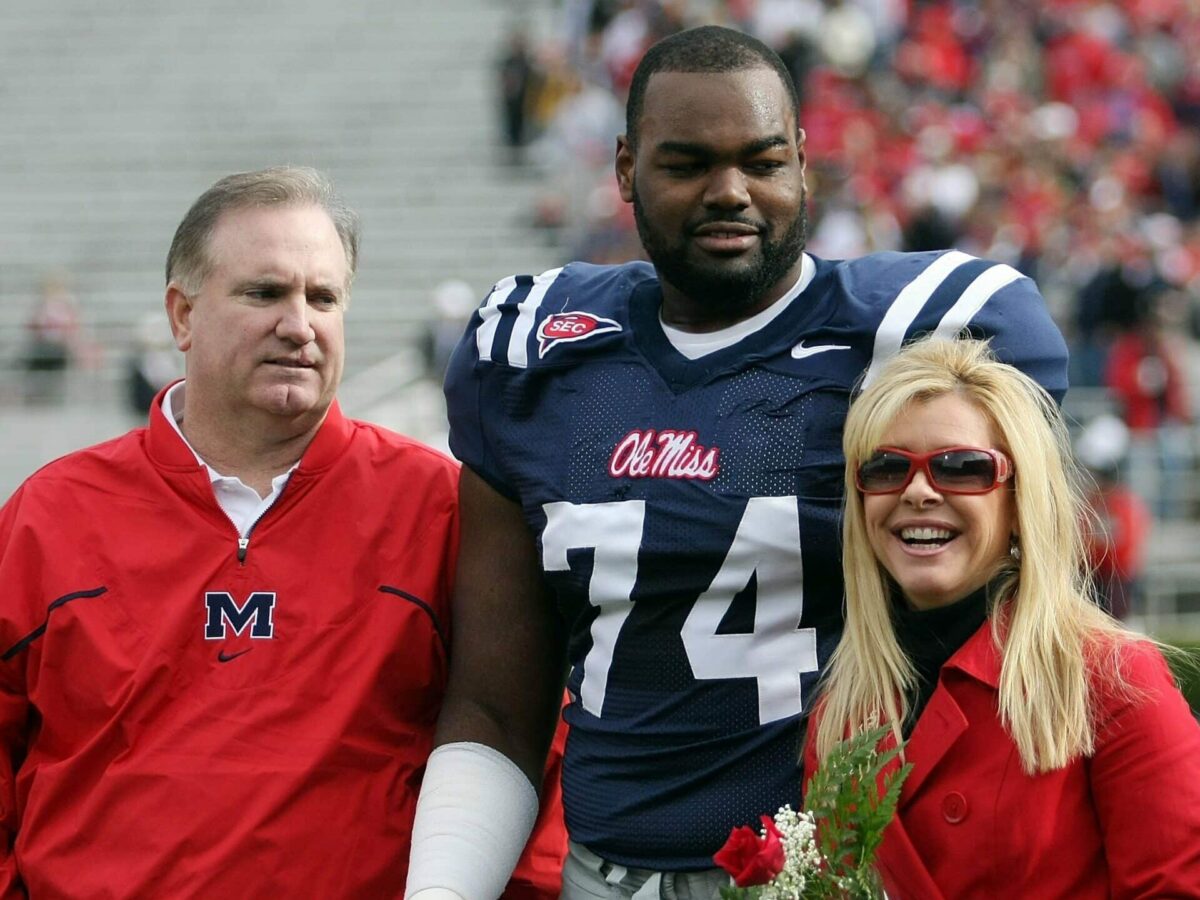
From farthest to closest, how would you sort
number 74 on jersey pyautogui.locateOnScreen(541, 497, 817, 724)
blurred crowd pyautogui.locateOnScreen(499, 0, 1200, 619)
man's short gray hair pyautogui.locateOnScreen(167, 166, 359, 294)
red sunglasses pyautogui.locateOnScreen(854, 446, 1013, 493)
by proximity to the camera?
blurred crowd pyautogui.locateOnScreen(499, 0, 1200, 619) → man's short gray hair pyautogui.locateOnScreen(167, 166, 359, 294) → number 74 on jersey pyautogui.locateOnScreen(541, 497, 817, 724) → red sunglasses pyautogui.locateOnScreen(854, 446, 1013, 493)

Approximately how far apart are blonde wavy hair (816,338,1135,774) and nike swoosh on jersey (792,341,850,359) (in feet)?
0.55

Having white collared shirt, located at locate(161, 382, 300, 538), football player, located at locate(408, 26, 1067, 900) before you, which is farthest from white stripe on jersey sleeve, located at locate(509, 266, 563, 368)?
white collared shirt, located at locate(161, 382, 300, 538)

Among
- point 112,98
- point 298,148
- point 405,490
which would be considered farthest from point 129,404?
point 405,490

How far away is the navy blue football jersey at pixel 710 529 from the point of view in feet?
9.29

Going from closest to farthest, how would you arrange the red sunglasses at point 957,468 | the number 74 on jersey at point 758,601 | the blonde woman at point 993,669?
the blonde woman at point 993,669 < the red sunglasses at point 957,468 < the number 74 on jersey at point 758,601

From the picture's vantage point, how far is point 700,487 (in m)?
2.86

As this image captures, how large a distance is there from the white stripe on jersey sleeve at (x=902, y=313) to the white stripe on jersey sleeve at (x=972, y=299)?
0.15 ft

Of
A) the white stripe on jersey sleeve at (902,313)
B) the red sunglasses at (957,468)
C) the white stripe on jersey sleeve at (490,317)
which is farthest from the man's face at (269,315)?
the red sunglasses at (957,468)

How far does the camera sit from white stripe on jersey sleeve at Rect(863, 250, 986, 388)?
2.86m

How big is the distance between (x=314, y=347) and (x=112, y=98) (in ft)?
44.9

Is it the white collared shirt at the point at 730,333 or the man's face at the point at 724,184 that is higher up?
the man's face at the point at 724,184

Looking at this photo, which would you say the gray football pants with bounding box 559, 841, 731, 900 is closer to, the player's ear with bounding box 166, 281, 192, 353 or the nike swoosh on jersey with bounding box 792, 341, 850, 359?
the nike swoosh on jersey with bounding box 792, 341, 850, 359

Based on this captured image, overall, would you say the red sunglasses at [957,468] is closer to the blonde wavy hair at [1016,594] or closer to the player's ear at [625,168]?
the blonde wavy hair at [1016,594]

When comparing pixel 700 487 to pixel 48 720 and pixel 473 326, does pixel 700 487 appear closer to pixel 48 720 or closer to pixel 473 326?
pixel 473 326
